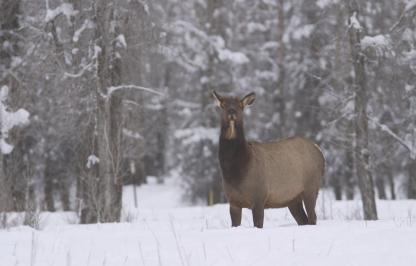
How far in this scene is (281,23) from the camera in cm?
3005

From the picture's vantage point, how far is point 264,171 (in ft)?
29.1

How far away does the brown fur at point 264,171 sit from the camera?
28.1 feet

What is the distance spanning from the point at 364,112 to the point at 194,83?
16.6 m

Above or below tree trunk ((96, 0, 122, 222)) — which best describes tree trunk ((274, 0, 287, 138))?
above

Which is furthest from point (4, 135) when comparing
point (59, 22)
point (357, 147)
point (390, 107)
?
point (390, 107)

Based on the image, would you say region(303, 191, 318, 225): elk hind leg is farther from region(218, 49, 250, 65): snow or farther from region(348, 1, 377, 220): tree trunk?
region(218, 49, 250, 65): snow

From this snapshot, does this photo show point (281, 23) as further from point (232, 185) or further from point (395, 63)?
point (232, 185)

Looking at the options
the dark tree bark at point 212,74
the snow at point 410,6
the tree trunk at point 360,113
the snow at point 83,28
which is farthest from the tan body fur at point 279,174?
the dark tree bark at point 212,74

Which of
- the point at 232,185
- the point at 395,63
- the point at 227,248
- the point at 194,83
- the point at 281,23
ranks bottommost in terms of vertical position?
the point at 227,248

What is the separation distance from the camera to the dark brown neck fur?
28.1ft

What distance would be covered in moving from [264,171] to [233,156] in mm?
544

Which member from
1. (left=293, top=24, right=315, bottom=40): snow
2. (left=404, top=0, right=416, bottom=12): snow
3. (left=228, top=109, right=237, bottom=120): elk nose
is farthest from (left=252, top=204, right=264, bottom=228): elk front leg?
(left=293, top=24, right=315, bottom=40): snow

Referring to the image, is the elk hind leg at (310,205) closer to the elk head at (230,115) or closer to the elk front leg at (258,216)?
the elk front leg at (258,216)

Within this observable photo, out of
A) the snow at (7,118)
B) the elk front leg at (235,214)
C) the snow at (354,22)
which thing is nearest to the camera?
the elk front leg at (235,214)
